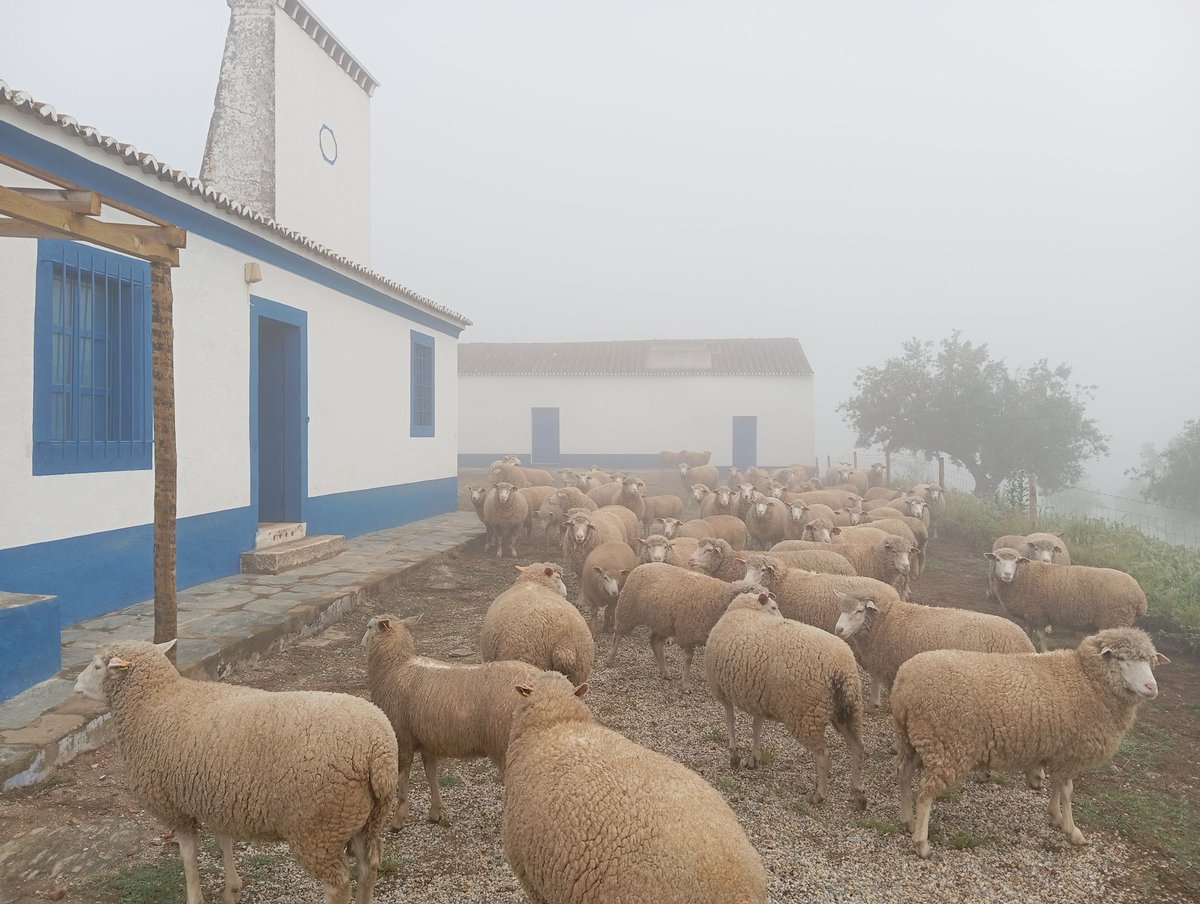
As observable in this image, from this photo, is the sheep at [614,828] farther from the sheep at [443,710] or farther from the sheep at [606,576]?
the sheep at [606,576]

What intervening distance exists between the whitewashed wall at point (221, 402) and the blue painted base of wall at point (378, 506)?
0.19 metres

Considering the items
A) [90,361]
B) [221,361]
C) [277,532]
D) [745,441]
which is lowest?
[277,532]

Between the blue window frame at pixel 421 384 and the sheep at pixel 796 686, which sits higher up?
the blue window frame at pixel 421 384

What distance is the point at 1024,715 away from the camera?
364cm

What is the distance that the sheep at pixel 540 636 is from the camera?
190 inches

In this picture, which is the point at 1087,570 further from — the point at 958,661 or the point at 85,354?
the point at 85,354

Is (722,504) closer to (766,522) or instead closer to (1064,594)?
(766,522)

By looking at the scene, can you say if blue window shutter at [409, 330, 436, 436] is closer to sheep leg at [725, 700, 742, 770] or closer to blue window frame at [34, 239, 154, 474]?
blue window frame at [34, 239, 154, 474]

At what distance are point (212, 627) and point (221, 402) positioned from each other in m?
2.94

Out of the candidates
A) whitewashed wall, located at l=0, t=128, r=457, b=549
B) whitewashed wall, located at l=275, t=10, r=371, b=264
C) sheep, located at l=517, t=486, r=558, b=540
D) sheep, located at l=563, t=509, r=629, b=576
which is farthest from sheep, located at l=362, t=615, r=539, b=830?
whitewashed wall, located at l=275, t=10, r=371, b=264

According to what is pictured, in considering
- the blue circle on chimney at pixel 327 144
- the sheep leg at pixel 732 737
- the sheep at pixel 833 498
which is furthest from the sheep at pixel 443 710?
the blue circle on chimney at pixel 327 144

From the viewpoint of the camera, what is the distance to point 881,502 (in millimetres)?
13453

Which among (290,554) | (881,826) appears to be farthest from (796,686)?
(290,554)

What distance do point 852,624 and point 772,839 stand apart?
172cm
